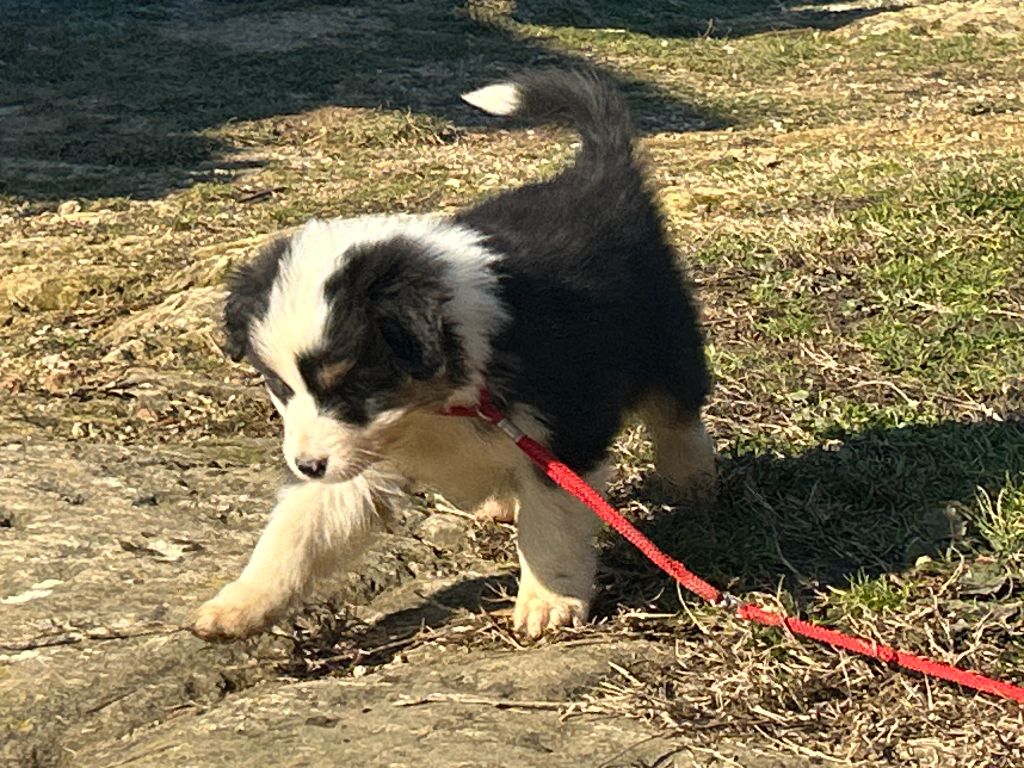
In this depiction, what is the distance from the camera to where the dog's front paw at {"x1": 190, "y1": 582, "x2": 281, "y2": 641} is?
3283 millimetres

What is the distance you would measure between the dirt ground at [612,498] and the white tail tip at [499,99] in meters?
0.99

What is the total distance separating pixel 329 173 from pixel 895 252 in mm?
4681

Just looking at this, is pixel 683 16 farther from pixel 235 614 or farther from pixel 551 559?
pixel 235 614

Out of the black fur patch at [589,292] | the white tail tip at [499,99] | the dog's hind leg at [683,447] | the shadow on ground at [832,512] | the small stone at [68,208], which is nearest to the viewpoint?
the black fur patch at [589,292]

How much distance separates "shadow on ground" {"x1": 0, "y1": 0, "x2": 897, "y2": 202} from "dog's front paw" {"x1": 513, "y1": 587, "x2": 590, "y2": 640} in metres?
6.12

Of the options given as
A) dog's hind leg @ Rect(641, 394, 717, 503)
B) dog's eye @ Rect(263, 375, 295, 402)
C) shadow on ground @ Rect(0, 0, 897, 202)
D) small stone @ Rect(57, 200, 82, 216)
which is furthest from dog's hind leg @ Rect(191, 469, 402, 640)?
shadow on ground @ Rect(0, 0, 897, 202)

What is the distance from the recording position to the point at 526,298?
3.25 meters

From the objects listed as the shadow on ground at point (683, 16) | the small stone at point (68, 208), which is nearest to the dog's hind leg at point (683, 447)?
the small stone at point (68, 208)

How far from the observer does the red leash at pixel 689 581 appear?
9.79ft

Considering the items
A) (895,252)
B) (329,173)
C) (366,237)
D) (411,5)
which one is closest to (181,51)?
(411,5)

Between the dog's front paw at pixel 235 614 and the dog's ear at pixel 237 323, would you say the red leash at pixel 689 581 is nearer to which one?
the dog's ear at pixel 237 323

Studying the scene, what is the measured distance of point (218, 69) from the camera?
13.3 m

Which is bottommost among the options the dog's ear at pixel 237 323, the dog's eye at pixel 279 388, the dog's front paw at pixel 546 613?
the dog's front paw at pixel 546 613

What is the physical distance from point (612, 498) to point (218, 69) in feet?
33.1
